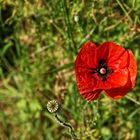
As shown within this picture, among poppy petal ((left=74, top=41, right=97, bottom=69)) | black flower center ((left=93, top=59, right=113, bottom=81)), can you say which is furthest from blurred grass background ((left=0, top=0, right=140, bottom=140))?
poppy petal ((left=74, top=41, right=97, bottom=69))

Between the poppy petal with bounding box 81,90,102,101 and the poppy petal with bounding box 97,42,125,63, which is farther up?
the poppy petal with bounding box 97,42,125,63

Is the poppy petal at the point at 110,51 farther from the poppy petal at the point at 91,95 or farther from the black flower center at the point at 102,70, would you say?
the poppy petal at the point at 91,95

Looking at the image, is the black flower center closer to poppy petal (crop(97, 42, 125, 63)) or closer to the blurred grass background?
poppy petal (crop(97, 42, 125, 63))

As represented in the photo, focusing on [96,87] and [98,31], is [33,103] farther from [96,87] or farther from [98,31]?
[96,87]

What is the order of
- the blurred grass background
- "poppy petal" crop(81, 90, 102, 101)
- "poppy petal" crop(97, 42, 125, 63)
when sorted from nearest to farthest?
"poppy petal" crop(81, 90, 102, 101), "poppy petal" crop(97, 42, 125, 63), the blurred grass background

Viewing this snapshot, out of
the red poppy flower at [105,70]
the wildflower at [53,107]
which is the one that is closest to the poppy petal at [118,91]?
the red poppy flower at [105,70]

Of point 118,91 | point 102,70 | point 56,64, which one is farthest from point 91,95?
point 56,64

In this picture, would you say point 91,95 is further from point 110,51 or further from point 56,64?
point 56,64
